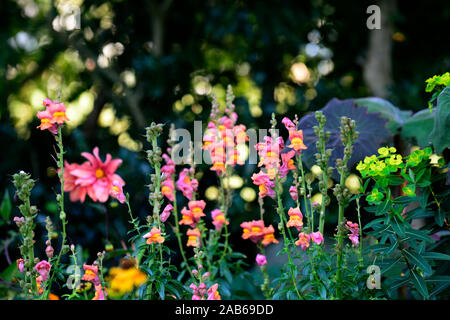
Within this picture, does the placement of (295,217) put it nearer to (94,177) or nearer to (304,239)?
(304,239)

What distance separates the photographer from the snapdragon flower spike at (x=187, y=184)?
4.47 feet

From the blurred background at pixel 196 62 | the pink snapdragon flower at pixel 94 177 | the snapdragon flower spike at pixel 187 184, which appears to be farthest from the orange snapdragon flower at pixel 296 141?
the blurred background at pixel 196 62

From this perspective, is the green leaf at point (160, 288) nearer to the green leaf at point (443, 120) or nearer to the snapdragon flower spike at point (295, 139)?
the snapdragon flower spike at point (295, 139)

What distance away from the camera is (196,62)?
3.59 metres

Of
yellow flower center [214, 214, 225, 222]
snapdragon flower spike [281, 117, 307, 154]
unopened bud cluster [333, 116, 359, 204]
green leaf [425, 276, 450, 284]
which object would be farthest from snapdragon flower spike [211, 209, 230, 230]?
green leaf [425, 276, 450, 284]

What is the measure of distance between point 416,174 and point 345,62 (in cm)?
293

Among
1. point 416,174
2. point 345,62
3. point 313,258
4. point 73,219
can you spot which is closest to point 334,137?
point 416,174

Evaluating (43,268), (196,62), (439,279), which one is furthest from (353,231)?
(196,62)

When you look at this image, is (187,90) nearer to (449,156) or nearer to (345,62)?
(345,62)

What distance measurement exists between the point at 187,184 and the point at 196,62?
7.65ft

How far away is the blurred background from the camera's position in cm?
333

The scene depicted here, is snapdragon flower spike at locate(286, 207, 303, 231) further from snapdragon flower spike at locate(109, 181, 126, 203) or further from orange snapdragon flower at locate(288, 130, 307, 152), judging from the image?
snapdragon flower spike at locate(109, 181, 126, 203)

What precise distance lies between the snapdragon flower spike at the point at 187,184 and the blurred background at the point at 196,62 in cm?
153

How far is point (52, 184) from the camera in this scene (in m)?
3.10
